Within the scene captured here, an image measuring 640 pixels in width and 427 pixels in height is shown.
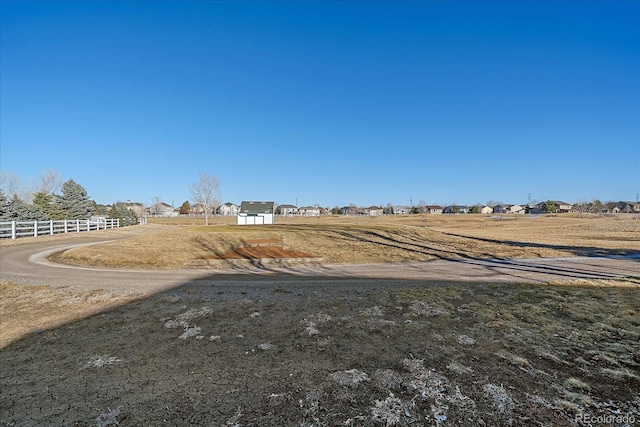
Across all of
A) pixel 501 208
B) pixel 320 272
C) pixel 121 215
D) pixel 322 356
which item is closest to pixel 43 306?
pixel 322 356

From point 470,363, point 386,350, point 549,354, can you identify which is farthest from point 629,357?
point 386,350

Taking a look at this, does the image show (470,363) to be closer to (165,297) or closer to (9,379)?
(9,379)

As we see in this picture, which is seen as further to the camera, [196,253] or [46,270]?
[196,253]

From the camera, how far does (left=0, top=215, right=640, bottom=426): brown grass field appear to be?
10.7 feet

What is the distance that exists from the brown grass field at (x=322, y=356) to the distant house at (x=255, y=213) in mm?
37981

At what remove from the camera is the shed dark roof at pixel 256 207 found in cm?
4950

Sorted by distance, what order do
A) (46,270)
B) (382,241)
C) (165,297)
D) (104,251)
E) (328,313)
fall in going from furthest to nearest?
(382,241) < (104,251) < (46,270) < (165,297) < (328,313)

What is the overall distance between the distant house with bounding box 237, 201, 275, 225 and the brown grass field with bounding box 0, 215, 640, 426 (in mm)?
37981

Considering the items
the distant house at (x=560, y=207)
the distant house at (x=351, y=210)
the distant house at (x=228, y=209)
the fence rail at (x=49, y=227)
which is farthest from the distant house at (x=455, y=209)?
the fence rail at (x=49, y=227)

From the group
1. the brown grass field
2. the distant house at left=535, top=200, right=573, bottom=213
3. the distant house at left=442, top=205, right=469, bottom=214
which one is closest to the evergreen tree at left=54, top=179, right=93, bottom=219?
the brown grass field

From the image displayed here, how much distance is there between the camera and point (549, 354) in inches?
179

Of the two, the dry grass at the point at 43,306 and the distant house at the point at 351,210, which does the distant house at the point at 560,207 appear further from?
the dry grass at the point at 43,306

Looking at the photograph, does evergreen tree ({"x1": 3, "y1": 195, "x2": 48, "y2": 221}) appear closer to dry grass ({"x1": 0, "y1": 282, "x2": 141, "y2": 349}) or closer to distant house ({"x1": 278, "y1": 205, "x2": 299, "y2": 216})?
dry grass ({"x1": 0, "y1": 282, "x2": 141, "y2": 349})

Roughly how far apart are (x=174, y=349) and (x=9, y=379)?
6.40 feet
